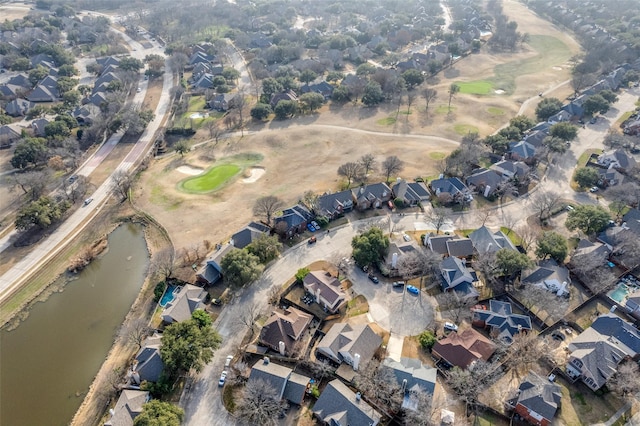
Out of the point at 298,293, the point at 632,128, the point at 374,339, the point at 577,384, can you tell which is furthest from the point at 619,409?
the point at 632,128

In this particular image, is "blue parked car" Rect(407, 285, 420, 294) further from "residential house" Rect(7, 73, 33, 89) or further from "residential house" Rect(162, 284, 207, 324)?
"residential house" Rect(7, 73, 33, 89)

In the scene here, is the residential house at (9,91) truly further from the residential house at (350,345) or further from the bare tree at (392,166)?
the residential house at (350,345)

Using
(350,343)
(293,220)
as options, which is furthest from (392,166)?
(350,343)

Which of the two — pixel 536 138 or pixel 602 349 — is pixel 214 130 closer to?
pixel 536 138

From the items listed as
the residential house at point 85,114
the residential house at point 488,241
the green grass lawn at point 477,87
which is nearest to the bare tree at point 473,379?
the residential house at point 488,241

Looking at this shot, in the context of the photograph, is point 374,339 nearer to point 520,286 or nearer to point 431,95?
point 520,286
